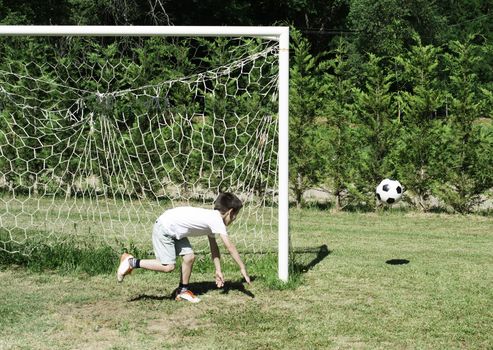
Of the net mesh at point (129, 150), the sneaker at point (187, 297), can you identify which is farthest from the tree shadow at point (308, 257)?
the sneaker at point (187, 297)

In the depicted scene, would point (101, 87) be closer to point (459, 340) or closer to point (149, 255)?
point (149, 255)

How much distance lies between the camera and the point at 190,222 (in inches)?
254

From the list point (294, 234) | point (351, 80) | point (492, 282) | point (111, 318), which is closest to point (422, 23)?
point (351, 80)

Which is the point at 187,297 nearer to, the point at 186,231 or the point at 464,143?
the point at 186,231

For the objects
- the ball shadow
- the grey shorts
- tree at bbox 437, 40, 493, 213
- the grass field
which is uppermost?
tree at bbox 437, 40, 493, 213

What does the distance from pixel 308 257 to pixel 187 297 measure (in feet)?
8.19

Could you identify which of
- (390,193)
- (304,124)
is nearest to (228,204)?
(390,193)

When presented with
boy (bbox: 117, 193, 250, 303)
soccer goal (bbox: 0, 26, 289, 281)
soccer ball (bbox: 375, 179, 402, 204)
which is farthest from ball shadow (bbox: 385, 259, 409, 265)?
boy (bbox: 117, 193, 250, 303)

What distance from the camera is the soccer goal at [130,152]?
9.41 meters

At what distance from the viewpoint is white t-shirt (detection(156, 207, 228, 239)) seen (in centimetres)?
639

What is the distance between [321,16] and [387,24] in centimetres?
585

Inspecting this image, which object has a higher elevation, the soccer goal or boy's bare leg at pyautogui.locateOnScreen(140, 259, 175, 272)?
the soccer goal

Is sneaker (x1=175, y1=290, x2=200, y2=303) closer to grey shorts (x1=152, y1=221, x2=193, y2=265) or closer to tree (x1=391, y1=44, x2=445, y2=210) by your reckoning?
grey shorts (x1=152, y1=221, x2=193, y2=265)

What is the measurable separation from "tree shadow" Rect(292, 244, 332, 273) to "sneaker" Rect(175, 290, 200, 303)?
4.89 ft
